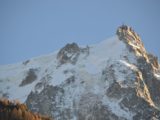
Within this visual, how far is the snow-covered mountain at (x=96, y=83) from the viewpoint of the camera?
14888cm

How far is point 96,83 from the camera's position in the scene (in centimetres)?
15975

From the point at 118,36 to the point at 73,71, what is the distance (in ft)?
76.2

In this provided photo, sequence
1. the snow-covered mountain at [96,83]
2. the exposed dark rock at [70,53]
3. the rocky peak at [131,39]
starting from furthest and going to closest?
the exposed dark rock at [70,53] < the rocky peak at [131,39] < the snow-covered mountain at [96,83]

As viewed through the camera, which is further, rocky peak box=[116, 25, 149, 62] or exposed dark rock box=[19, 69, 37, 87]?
exposed dark rock box=[19, 69, 37, 87]

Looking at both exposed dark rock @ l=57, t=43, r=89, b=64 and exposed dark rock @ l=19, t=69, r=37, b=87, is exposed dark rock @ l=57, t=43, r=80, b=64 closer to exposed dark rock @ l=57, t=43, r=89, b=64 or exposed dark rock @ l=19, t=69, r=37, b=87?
exposed dark rock @ l=57, t=43, r=89, b=64

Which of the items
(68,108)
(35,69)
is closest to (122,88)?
(68,108)

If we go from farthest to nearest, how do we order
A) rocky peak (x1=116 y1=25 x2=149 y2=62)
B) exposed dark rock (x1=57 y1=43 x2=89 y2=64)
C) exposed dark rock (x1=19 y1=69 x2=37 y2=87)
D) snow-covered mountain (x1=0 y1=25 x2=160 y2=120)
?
1. exposed dark rock (x1=19 y1=69 x2=37 y2=87)
2. exposed dark rock (x1=57 y1=43 x2=89 y2=64)
3. rocky peak (x1=116 y1=25 x2=149 y2=62)
4. snow-covered mountain (x1=0 y1=25 x2=160 y2=120)

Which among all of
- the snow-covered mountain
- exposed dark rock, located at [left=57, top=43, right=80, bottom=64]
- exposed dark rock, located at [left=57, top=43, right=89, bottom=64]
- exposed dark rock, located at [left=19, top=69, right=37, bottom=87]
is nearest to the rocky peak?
the snow-covered mountain

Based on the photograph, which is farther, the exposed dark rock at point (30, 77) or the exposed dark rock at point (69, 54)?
the exposed dark rock at point (30, 77)

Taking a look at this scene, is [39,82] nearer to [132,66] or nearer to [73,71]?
[73,71]

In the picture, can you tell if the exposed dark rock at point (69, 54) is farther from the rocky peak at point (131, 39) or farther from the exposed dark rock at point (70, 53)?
the rocky peak at point (131, 39)

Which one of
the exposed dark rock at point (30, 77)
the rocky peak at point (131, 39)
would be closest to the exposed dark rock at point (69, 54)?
the exposed dark rock at point (30, 77)

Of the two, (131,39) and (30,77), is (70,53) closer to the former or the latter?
(30,77)

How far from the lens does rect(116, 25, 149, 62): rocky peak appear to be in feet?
571
